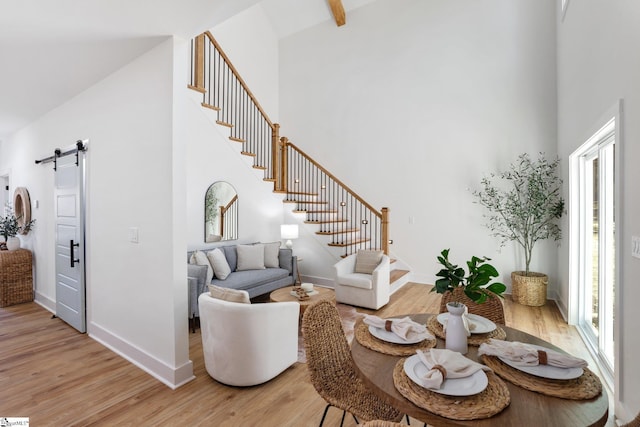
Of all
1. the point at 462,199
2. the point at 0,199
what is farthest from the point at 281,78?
the point at 0,199

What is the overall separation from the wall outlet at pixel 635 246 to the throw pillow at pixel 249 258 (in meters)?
4.07

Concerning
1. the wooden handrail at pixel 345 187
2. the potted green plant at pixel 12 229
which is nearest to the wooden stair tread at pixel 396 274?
the wooden handrail at pixel 345 187

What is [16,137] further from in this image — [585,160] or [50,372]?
[585,160]

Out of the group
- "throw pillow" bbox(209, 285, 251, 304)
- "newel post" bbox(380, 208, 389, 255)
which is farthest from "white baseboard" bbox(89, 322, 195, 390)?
"newel post" bbox(380, 208, 389, 255)

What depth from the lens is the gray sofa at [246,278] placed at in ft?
11.5

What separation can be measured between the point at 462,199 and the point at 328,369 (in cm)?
455

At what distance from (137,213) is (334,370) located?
81.4 inches

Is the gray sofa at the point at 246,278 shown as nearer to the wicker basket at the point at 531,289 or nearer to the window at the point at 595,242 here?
the wicker basket at the point at 531,289

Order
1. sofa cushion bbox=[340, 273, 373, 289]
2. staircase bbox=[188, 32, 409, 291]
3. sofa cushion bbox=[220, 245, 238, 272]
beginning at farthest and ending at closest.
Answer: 1. staircase bbox=[188, 32, 409, 291]
2. sofa cushion bbox=[220, 245, 238, 272]
3. sofa cushion bbox=[340, 273, 373, 289]

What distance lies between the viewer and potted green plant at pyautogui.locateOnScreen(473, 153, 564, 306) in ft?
14.7

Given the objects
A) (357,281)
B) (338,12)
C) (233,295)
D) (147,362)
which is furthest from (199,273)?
(338,12)

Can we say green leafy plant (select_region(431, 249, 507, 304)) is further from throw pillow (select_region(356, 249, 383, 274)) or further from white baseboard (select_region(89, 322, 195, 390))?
throw pillow (select_region(356, 249, 383, 274))

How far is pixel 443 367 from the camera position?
1.13 metres

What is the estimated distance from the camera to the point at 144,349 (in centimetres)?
270
